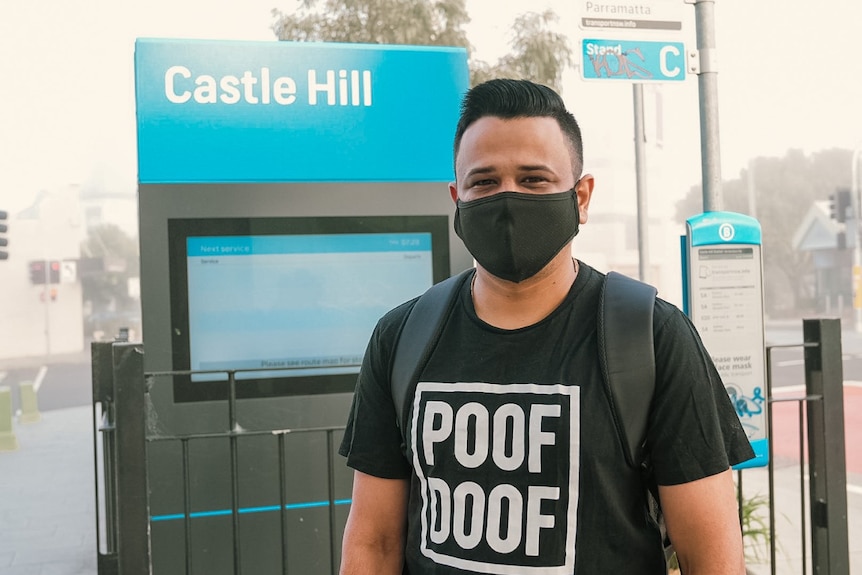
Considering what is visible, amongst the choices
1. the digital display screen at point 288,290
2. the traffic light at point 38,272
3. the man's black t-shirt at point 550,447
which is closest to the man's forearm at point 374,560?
the man's black t-shirt at point 550,447

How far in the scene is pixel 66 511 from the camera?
8.65 metres

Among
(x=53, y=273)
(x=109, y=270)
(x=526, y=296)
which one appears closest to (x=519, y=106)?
(x=526, y=296)

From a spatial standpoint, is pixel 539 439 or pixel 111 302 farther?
pixel 111 302

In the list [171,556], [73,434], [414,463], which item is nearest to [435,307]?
[414,463]

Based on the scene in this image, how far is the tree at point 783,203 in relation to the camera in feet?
187

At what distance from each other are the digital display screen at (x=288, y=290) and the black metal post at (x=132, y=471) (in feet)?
2.64

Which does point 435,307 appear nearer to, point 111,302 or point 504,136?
point 504,136

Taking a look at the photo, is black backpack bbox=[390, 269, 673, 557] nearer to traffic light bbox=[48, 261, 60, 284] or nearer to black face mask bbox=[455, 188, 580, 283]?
black face mask bbox=[455, 188, 580, 283]

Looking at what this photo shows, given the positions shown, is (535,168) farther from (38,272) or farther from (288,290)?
(38,272)

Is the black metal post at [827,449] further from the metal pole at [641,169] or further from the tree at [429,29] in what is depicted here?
the tree at [429,29]

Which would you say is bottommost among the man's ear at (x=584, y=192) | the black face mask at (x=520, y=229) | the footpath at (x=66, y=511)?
the footpath at (x=66, y=511)

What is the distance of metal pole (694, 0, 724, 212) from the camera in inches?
163

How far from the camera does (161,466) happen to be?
366cm

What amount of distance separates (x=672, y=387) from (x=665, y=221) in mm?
45143
